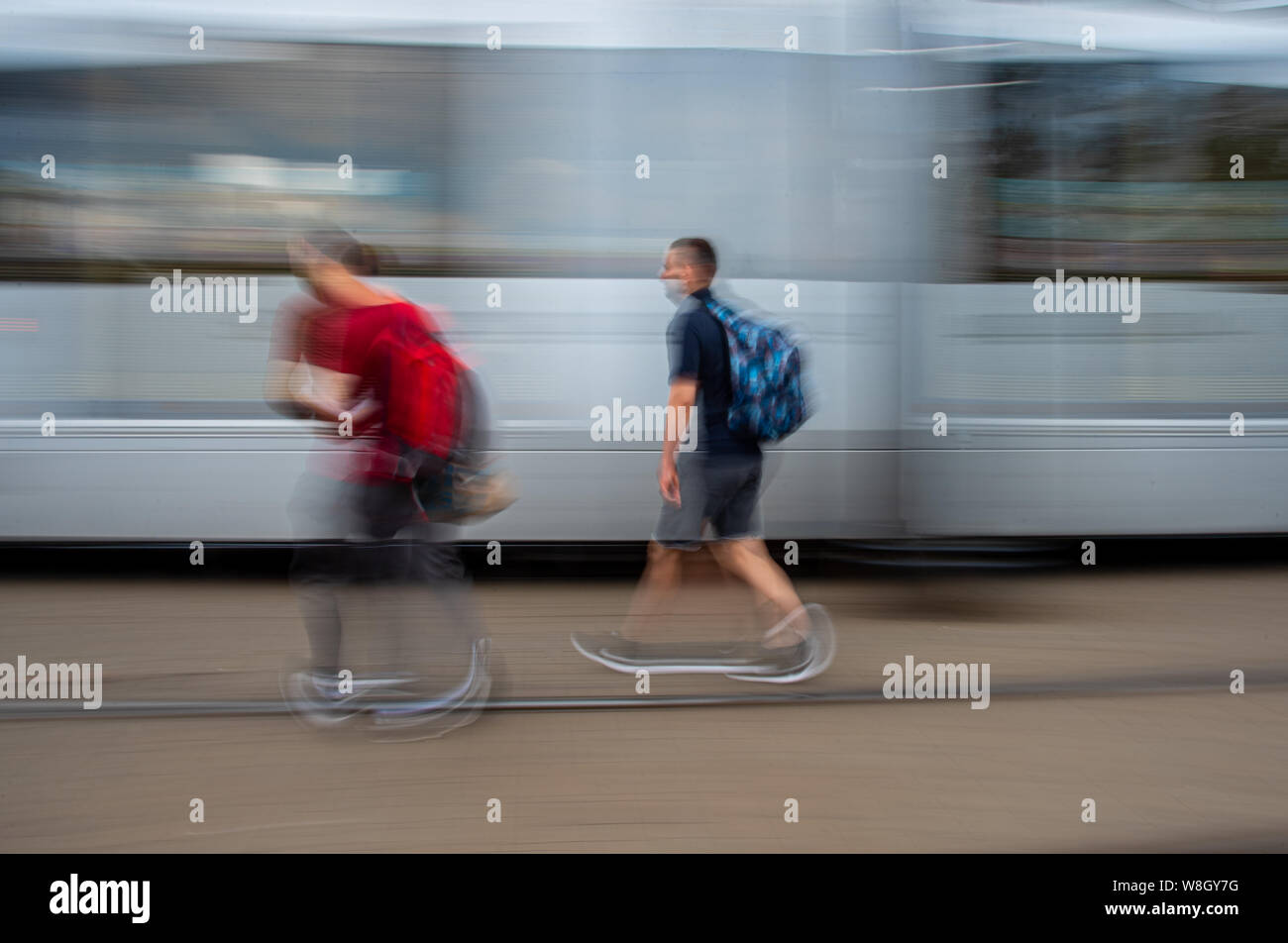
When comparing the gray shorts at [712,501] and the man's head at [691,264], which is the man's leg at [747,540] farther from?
the man's head at [691,264]

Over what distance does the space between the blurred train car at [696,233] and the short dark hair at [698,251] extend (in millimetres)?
1308

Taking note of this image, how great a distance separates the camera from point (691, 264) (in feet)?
15.1

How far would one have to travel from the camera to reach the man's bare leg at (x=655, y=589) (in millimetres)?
4633

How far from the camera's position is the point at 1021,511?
6.12 m

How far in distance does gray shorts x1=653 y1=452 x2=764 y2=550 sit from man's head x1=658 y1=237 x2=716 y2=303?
0.66m

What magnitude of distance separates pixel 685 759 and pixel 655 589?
912mm

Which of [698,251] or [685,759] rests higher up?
[698,251]

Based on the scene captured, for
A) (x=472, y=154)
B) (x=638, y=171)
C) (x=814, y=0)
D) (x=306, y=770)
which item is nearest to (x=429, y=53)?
(x=472, y=154)

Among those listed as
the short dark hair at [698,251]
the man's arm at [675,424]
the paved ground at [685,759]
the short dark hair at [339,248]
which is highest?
the short dark hair at [698,251]

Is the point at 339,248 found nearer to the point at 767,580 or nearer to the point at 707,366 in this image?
the point at 707,366

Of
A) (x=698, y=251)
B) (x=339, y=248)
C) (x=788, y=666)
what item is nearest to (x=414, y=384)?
(x=339, y=248)

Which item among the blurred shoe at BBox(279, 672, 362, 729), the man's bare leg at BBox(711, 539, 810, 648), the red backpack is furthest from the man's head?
the blurred shoe at BBox(279, 672, 362, 729)

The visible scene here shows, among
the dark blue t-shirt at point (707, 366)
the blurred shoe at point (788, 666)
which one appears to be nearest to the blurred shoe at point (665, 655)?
the blurred shoe at point (788, 666)

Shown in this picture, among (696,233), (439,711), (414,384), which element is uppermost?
(696,233)
